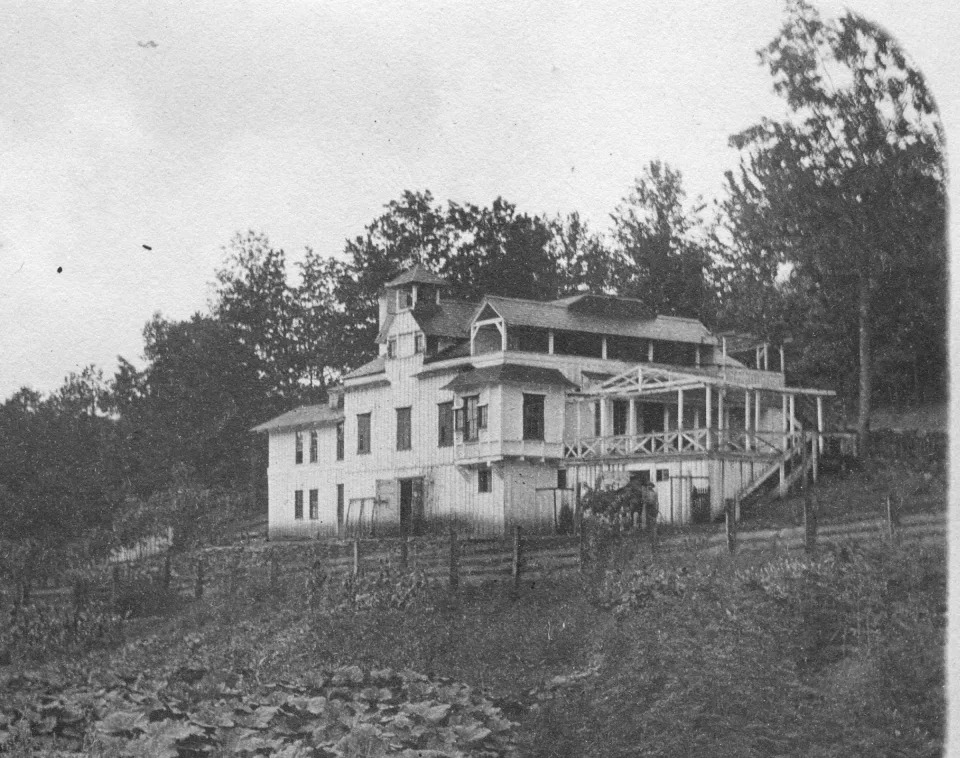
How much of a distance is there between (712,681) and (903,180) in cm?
329

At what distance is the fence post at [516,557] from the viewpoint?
8.96 metres

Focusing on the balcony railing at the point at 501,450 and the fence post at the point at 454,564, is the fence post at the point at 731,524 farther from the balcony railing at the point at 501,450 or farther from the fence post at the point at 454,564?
the fence post at the point at 454,564

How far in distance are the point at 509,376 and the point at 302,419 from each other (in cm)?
211

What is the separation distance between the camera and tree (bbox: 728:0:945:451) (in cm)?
708

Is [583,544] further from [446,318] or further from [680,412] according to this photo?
[446,318]

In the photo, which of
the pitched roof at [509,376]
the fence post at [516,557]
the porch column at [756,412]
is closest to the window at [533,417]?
the pitched roof at [509,376]

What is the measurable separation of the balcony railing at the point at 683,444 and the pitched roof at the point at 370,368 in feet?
5.88

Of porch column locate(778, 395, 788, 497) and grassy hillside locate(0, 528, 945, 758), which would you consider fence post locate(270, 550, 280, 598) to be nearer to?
grassy hillside locate(0, 528, 945, 758)

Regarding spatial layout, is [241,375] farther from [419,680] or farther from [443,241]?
[419,680]

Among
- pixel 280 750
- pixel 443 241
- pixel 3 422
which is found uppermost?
pixel 443 241

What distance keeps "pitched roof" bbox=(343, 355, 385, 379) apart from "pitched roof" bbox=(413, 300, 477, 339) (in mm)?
639

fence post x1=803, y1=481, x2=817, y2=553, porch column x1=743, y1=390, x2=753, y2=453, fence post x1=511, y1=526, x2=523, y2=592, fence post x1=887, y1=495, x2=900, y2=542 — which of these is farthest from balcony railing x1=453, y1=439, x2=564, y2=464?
fence post x1=887, y1=495, x2=900, y2=542

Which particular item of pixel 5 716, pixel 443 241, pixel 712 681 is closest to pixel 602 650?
pixel 712 681

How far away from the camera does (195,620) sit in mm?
9188
